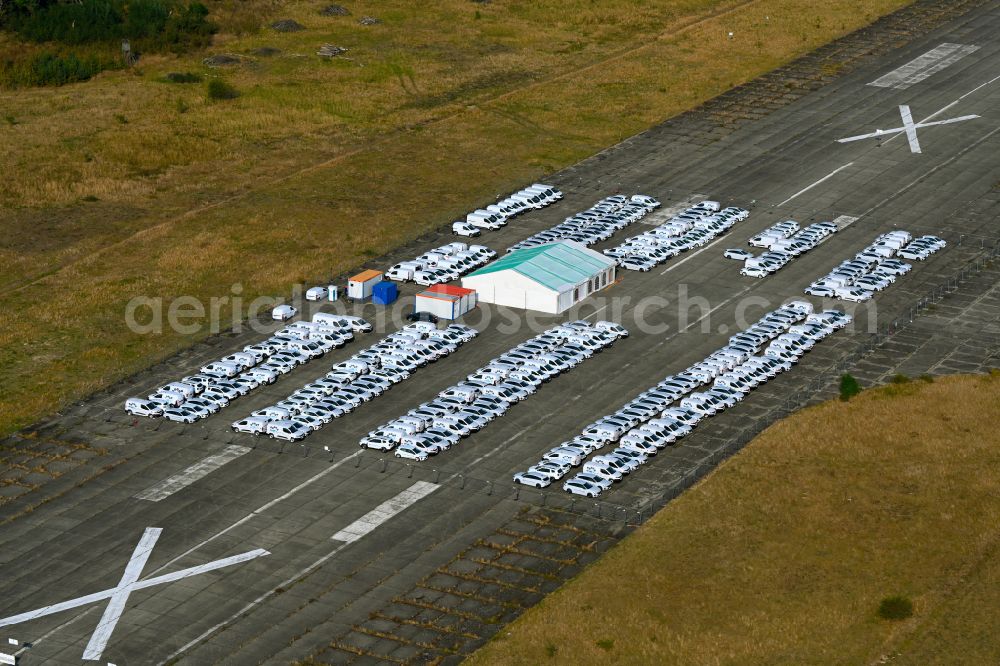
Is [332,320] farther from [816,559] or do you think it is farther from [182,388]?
[816,559]

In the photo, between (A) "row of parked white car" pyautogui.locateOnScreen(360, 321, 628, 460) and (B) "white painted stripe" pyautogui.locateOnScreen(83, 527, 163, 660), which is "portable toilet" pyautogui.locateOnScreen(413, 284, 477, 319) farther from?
(B) "white painted stripe" pyautogui.locateOnScreen(83, 527, 163, 660)

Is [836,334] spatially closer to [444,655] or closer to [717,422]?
[717,422]

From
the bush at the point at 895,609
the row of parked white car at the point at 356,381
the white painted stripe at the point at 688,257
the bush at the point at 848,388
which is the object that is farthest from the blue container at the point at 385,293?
the bush at the point at 895,609

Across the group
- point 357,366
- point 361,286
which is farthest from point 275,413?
point 361,286

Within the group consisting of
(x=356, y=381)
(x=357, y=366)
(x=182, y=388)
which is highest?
(x=182, y=388)

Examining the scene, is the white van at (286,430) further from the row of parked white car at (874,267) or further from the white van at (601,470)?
the row of parked white car at (874,267)

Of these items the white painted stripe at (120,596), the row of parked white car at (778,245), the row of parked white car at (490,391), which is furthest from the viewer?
the row of parked white car at (778,245)
